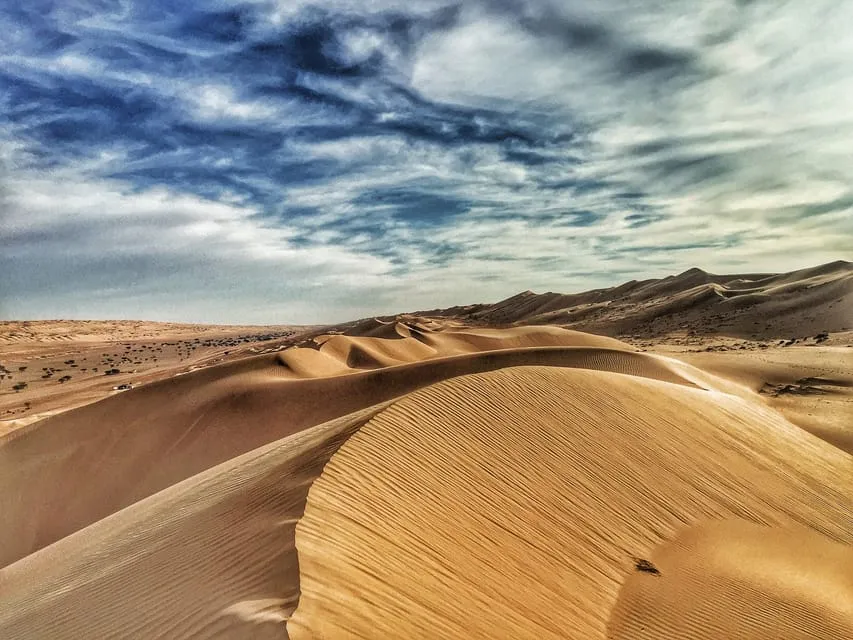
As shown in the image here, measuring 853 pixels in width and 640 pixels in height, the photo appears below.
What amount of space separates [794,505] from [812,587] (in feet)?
10.9

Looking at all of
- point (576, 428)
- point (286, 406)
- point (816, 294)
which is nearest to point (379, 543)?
point (576, 428)

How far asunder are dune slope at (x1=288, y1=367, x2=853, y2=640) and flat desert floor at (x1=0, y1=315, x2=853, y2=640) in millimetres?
31

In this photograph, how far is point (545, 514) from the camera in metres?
7.54

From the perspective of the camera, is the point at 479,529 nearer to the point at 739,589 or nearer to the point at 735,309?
the point at 739,589

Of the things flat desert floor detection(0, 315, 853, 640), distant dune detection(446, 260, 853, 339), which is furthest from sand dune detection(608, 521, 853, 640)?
distant dune detection(446, 260, 853, 339)

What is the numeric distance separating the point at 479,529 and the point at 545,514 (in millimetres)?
1327

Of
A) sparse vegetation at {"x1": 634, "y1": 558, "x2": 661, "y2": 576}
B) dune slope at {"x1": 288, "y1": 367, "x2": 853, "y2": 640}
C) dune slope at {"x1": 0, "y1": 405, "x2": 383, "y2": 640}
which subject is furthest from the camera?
sparse vegetation at {"x1": 634, "y1": 558, "x2": 661, "y2": 576}

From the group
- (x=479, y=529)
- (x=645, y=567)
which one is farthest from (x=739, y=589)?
(x=479, y=529)

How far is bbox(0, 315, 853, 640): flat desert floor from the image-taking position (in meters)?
4.89

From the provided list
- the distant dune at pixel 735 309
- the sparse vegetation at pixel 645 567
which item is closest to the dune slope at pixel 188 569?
the sparse vegetation at pixel 645 567

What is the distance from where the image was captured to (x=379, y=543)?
563 cm

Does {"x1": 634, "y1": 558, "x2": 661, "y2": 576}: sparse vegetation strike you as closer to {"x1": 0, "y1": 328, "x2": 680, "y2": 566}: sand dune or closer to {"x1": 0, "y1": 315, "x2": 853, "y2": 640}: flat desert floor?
{"x1": 0, "y1": 315, "x2": 853, "y2": 640}: flat desert floor

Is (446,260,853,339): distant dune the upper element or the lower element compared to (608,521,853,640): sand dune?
upper

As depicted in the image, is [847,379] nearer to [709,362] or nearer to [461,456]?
[709,362]
